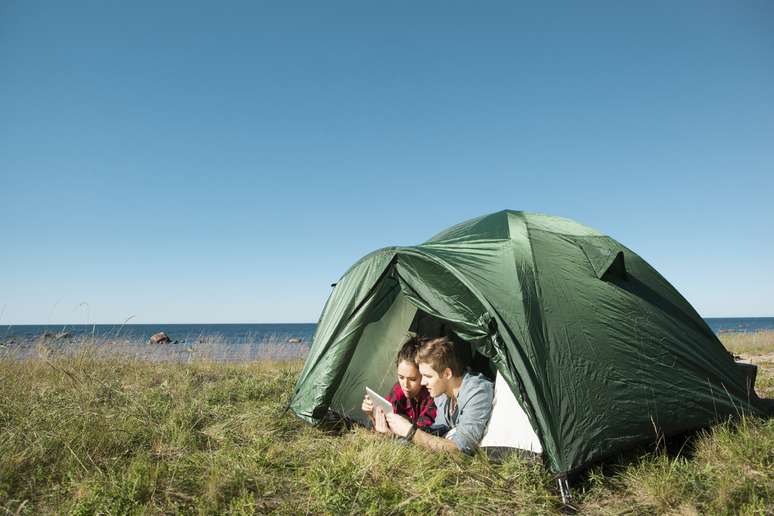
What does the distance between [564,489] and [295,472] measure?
2.01 meters

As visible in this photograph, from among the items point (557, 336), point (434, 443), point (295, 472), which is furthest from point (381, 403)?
point (557, 336)

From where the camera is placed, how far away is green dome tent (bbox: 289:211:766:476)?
3.52m

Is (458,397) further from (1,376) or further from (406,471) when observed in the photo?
(1,376)

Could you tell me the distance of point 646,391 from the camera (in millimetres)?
3791

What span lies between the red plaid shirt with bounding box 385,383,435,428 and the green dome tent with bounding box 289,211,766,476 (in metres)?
0.62

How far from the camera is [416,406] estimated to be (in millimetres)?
4891

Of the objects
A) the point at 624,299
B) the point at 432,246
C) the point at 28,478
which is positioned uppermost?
the point at 432,246

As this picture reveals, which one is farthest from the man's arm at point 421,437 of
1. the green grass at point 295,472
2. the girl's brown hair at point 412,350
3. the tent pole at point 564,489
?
the tent pole at point 564,489

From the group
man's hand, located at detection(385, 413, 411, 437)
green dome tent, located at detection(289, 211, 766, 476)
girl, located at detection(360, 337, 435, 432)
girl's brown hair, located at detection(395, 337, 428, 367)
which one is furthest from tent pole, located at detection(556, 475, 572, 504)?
girl's brown hair, located at detection(395, 337, 428, 367)

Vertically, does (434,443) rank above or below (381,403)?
below

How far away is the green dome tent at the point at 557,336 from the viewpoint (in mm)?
3516

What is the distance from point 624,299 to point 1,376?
7.64 metres

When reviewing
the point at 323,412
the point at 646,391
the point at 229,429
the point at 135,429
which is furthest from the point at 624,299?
the point at 135,429

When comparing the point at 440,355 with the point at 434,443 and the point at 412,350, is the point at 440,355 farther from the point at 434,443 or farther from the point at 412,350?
the point at 434,443
